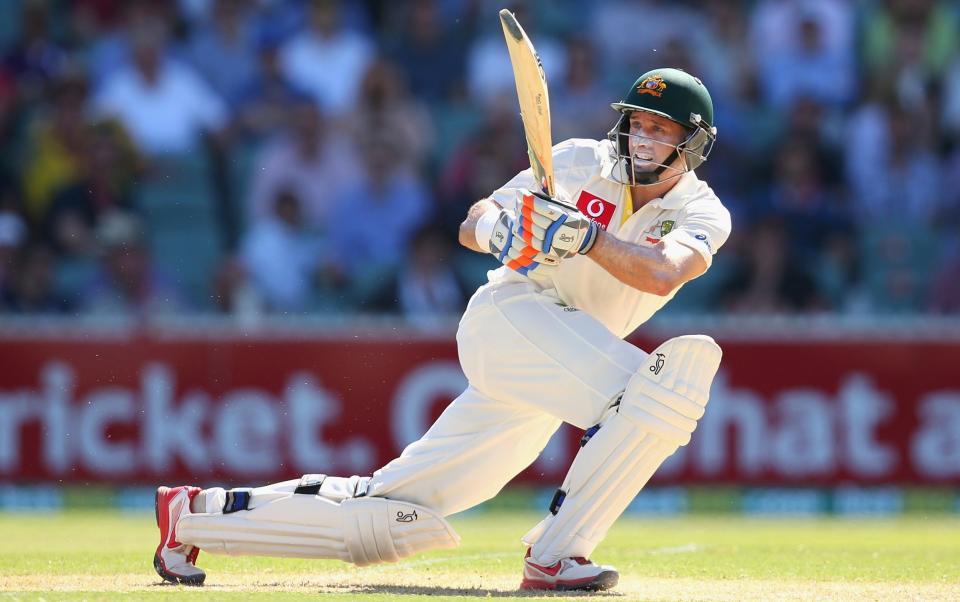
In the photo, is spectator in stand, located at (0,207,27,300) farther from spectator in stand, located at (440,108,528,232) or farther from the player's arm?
the player's arm

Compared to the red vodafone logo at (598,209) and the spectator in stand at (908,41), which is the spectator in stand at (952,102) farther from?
the red vodafone logo at (598,209)

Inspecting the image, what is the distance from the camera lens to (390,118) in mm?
11469

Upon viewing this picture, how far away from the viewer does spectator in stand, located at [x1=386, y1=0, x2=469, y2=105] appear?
12.0 metres

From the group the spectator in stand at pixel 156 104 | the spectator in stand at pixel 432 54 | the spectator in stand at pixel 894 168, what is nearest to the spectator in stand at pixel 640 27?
the spectator in stand at pixel 432 54

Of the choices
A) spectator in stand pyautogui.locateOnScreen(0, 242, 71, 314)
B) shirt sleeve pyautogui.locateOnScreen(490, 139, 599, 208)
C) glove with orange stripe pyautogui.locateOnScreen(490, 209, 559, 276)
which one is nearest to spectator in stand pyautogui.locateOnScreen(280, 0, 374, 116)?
spectator in stand pyautogui.locateOnScreen(0, 242, 71, 314)

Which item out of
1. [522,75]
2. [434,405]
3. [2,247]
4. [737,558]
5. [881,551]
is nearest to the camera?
[522,75]

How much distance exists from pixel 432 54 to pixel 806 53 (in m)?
2.85

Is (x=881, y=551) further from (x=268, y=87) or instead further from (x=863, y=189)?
(x=268, y=87)

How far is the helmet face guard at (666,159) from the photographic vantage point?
17.0 ft

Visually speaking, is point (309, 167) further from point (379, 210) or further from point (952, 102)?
point (952, 102)

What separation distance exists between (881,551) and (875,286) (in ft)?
15.7

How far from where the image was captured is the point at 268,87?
11.7 meters

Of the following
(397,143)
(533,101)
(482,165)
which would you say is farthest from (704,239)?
(397,143)

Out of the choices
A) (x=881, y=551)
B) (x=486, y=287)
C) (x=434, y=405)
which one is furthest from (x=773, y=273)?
(x=486, y=287)
